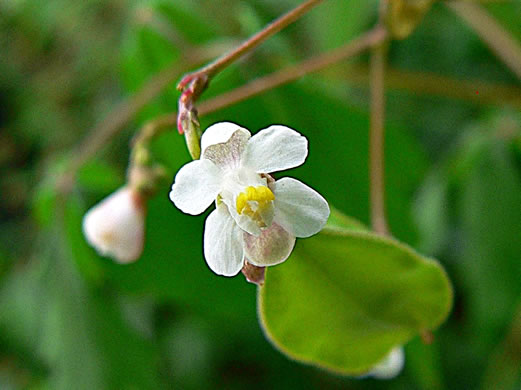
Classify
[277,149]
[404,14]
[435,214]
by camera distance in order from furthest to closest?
[435,214], [404,14], [277,149]

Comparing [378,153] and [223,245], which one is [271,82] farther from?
[223,245]

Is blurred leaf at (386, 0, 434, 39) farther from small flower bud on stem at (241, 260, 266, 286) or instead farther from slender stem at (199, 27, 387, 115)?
small flower bud on stem at (241, 260, 266, 286)

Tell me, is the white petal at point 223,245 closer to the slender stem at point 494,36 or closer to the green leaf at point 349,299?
the green leaf at point 349,299

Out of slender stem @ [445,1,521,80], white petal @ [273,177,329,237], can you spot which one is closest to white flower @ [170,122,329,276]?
white petal @ [273,177,329,237]

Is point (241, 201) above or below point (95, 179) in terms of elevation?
above

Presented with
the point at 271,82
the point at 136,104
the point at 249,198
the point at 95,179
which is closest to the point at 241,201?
the point at 249,198

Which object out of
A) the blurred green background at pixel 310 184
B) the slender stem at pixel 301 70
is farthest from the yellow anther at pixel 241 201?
the blurred green background at pixel 310 184
